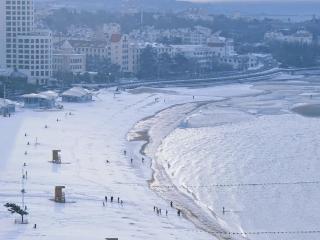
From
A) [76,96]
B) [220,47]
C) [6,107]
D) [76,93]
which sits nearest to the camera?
[6,107]

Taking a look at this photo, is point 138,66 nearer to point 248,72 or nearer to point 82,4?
point 248,72

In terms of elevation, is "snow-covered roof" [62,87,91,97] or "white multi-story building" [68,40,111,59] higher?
"white multi-story building" [68,40,111,59]

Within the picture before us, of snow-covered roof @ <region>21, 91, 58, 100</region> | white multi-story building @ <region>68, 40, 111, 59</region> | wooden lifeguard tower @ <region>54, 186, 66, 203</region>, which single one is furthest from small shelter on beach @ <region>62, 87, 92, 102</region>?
wooden lifeguard tower @ <region>54, 186, 66, 203</region>

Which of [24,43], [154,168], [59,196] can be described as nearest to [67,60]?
[24,43]

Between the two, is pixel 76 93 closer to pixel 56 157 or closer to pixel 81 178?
pixel 56 157

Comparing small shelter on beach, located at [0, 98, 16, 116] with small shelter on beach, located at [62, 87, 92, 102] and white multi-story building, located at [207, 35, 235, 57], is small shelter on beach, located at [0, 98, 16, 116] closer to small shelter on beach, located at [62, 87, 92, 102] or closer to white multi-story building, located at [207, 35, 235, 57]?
small shelter on beach, located at [62, 87, 92, 102]

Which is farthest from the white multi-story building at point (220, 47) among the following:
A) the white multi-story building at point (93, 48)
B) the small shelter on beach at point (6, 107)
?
the small shelter on beach at point (6, 107)
